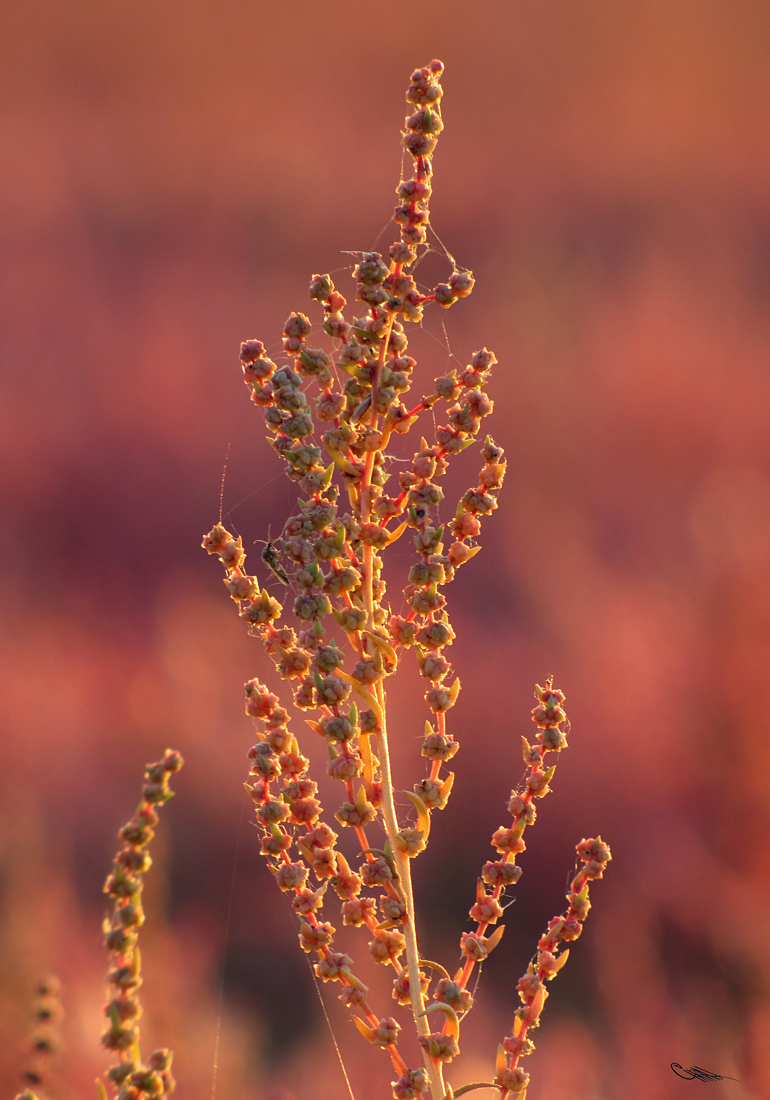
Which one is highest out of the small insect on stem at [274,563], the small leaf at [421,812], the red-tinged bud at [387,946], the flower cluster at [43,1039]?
the small insect on stem at [274,563]

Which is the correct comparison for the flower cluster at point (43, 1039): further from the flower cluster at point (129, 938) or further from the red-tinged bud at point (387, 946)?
the red-tinged bud at point (387, 946)

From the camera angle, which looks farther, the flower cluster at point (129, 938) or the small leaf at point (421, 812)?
the small leaf at point (421, 812)

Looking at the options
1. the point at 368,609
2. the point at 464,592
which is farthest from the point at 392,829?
the point at 464,592

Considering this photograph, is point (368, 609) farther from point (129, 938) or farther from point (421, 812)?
point (129, 938)

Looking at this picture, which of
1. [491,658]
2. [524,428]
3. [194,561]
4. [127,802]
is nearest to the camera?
[127,802]

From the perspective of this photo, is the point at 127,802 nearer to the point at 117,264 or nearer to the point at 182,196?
the point at 117,264

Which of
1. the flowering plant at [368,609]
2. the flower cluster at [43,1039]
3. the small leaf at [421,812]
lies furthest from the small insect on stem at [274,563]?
the flower cluster at [43,1039]

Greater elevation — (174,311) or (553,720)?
(174,311)

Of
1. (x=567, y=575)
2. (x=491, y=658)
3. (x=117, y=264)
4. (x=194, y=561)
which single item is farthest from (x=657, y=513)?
(x=117, y=264)
